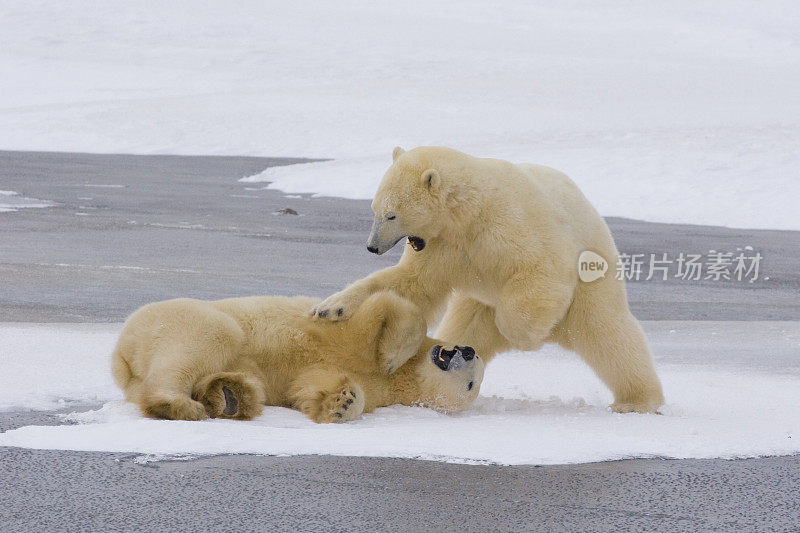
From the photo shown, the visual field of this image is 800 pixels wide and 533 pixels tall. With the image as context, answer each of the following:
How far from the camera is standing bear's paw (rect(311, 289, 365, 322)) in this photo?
469 centimetres

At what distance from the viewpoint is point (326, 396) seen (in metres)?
4.45

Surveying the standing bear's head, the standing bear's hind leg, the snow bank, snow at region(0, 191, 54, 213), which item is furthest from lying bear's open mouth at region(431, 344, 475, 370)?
the snow bank

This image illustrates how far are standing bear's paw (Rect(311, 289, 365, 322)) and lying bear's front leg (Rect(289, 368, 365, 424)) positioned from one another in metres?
0.26

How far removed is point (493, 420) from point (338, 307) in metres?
0.87

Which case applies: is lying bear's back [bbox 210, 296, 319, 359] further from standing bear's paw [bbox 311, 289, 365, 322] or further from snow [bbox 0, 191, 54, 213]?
snow [bbox 0, 191, 54, 213]

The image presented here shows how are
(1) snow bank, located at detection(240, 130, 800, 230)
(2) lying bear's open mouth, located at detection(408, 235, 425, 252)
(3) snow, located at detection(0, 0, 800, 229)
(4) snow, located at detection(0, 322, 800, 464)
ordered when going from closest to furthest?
(4) snow, located at detection(0, 322, 800, 464)
(2) lying bear's open mouth, located at detection(408, 235, 425, 252)
(1) snow bank, located at detection(240, 130, 800, 230)
(3) snow, located at detection(0, 0, 800, 229)

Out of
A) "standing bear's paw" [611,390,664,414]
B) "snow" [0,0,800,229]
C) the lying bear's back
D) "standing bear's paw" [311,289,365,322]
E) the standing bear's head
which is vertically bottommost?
"standing bear's paw" [611,390,664,414]

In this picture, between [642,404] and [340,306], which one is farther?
[642,404]

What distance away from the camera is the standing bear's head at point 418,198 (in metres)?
4.71

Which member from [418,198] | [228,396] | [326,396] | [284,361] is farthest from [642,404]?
[228,396]

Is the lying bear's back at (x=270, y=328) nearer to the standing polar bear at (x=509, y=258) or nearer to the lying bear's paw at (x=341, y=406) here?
the standing polar bear at (x=509, y=258)

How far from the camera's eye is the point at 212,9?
61.2 m

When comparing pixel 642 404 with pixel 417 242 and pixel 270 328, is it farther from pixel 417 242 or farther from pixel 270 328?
pixel 270 328

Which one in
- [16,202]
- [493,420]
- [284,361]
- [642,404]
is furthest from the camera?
[16,202]
